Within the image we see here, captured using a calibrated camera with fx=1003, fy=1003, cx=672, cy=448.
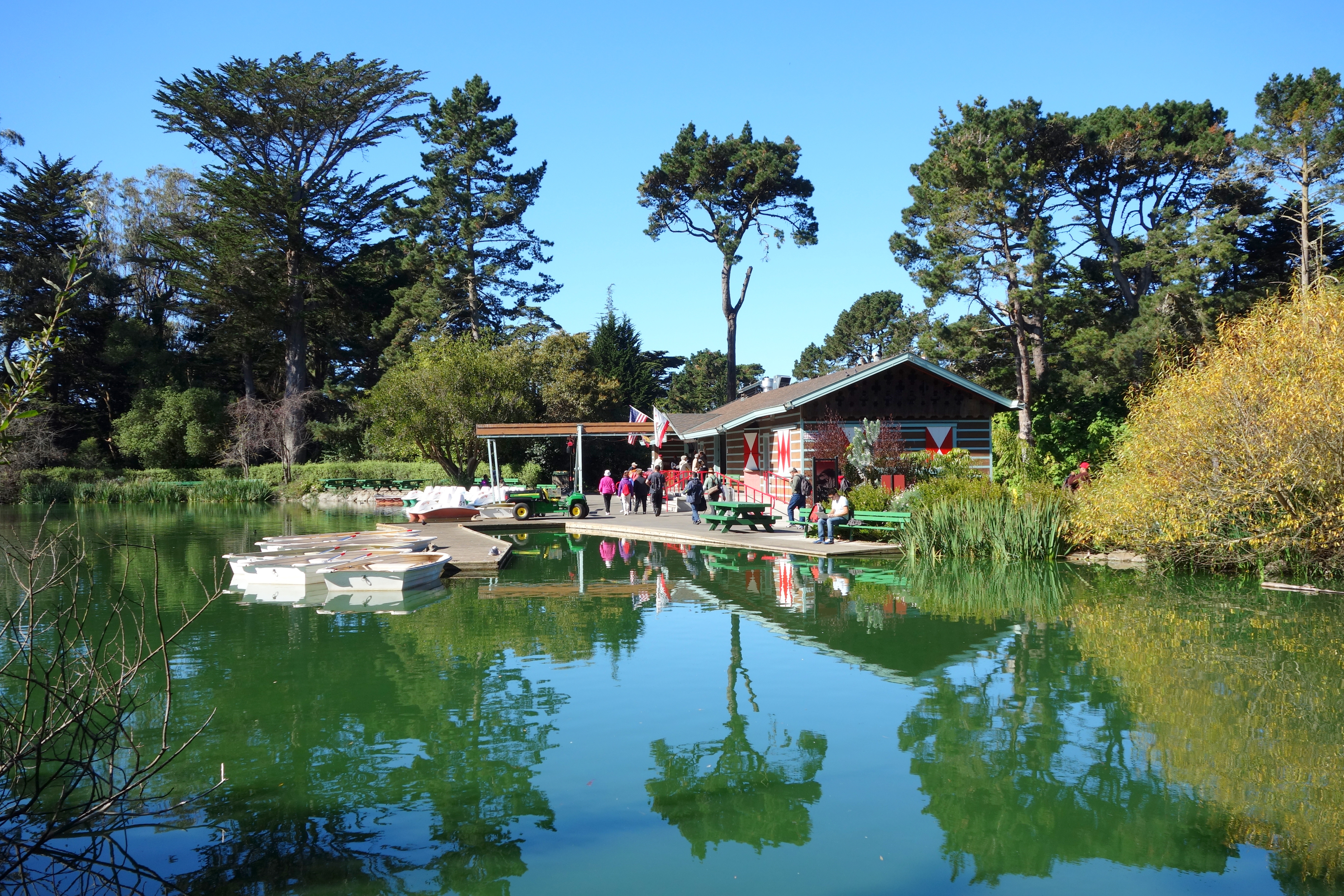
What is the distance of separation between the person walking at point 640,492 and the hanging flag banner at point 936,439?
8.50 meters

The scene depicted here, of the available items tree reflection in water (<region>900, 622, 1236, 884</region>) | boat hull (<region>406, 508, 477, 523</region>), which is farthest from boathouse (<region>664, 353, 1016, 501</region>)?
tree reflection in water (<region>900, 622, 1236, 884</region>)

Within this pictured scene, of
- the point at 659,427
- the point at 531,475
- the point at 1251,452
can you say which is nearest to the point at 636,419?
the point at 659,427

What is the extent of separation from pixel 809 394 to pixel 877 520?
5463 millimetres

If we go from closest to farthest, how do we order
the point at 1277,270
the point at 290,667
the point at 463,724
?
the point at 463,724, the point at 290,667, the point at 1277,270

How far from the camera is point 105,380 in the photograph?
53250 mm

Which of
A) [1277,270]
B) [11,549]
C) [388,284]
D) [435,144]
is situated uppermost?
[435,144]

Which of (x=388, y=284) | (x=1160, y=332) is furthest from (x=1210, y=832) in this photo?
(x=388, y=284)

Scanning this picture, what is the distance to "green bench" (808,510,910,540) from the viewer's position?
63.8ft

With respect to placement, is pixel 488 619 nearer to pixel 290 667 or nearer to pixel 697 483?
pixel 290 667

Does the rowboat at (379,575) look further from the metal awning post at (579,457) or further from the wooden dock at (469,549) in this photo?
the metal awning post at (579,457)

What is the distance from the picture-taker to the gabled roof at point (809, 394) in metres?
25.2

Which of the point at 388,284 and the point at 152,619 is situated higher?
the point at 388,284

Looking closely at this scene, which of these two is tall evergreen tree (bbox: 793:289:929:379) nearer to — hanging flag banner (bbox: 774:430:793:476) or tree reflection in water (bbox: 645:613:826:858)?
hanging flag banner (bbox: 774:430:793:476)

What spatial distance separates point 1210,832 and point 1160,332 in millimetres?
27331
